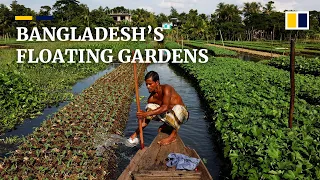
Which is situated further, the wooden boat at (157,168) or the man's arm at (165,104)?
the man's arm at (165,104)

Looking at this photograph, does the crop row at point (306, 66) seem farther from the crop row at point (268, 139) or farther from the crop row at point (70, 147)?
the crop row at point (70, 147)

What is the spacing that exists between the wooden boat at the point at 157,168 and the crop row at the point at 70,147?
3.50 ft

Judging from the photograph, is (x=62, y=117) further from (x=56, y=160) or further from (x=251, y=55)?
(x=251, y=55)

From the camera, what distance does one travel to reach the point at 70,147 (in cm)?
689

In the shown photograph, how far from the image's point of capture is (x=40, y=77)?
1739 centimetres

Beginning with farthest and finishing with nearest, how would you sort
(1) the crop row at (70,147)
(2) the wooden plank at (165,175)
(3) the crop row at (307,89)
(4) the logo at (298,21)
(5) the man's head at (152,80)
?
1. (3) the crop row at (307,89)
2. (5) the man's head at (152,80)
3. (1) the crop row at (70,147)
4. (4) the logo at (298,21)
5. (2) the wooden plank at (165,175)

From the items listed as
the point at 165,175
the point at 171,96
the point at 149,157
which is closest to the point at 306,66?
the point at 171,96

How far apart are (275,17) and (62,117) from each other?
67.8 meters

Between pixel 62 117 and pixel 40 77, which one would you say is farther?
pixel 40 77

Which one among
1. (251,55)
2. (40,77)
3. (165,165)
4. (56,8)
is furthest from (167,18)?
(165,165)

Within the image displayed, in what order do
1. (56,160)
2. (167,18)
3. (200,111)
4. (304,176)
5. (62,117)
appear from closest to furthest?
(304,176), (56,160), (62,117), (200,111), (167,18)

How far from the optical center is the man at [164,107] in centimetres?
Result: 619

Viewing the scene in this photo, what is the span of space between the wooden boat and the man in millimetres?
300

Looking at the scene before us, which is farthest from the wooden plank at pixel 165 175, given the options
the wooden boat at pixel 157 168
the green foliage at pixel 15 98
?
the green foliage at pixel 15 98
